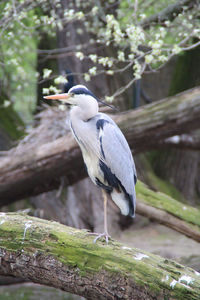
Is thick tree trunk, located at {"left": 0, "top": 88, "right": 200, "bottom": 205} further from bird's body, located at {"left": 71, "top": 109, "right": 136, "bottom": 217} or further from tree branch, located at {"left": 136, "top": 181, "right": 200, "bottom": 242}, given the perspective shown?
bird's body, located at {"left": 71, "top": 109, "right": 136, "bottom": 217}

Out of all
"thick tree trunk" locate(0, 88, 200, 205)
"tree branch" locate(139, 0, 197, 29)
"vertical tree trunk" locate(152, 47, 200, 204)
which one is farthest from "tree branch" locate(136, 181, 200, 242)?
"vertical tree trunk" locate(152, 47, 200, 204)

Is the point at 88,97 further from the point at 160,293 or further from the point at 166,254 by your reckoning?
the point at 166,254

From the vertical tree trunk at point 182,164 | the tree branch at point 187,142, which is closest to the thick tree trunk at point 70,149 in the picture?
the tree branch at point 187,142

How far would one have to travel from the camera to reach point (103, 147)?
2947mm

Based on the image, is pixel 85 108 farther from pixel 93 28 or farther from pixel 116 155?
pixel 93 28

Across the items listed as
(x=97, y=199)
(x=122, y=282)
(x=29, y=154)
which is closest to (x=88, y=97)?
(x=122, y=282)

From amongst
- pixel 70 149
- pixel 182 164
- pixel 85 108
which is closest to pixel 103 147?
pixel 85 108

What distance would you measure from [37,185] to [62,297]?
1.78 meters

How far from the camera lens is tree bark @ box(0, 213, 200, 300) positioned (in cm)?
234

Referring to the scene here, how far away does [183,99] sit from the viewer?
443 cm

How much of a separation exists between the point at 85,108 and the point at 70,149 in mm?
1805

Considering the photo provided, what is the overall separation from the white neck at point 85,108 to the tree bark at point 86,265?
2.52 ft

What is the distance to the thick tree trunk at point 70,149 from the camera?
4.41m

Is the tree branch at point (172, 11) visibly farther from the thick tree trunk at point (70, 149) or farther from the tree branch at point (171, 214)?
the tree branch at point (171, 214)
